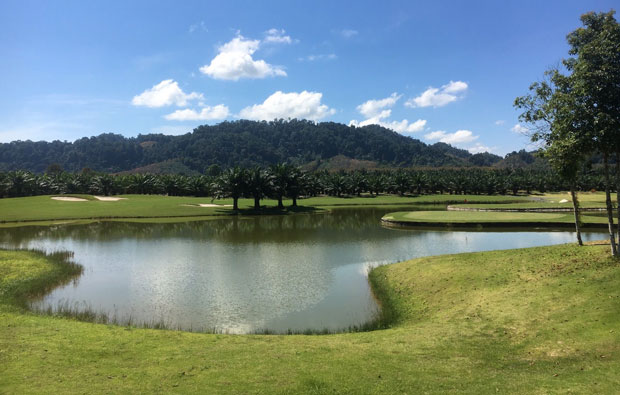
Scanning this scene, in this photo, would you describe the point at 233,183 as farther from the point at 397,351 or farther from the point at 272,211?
the point at 397,351

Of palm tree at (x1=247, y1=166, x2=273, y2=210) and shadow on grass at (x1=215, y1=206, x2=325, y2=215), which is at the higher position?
palm tree at (x1=247, y1=166, x2=273, y2=210)

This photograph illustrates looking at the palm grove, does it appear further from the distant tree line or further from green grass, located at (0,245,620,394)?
the distant tree line

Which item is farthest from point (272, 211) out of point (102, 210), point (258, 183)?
point (102, 210)

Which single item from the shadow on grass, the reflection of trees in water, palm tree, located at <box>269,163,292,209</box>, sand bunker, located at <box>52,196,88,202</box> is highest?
palm tree, located at <box>269,163,292,209</box>

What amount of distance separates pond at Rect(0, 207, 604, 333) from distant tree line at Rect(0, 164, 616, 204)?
31.6 metres

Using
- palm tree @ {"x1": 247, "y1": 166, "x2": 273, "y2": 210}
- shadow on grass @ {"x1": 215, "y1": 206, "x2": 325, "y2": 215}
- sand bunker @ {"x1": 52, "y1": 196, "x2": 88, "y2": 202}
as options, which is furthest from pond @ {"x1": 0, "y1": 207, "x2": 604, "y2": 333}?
sand bunker @ {"x1": 52, "y1": 196, "x2": 88, "y2": 202}

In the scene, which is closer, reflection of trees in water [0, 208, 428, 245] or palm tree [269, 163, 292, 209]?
reflection of trees in water [0, 208, 428, 245]

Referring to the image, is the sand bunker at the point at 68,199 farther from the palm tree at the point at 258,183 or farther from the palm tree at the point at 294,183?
the palm tree at the point at 294,183

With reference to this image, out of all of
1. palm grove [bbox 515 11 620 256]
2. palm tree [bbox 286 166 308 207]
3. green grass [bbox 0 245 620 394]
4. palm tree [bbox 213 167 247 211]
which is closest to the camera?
green grass [bbox 0 245 620 394]

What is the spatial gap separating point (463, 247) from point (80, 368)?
36.2 metres

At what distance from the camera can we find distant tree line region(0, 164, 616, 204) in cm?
8981

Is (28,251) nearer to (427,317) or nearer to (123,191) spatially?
(427,317)

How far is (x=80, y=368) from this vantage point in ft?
39.6

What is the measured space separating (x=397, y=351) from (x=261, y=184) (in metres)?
77.2
